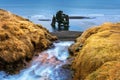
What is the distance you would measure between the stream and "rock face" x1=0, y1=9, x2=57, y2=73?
2.92ft

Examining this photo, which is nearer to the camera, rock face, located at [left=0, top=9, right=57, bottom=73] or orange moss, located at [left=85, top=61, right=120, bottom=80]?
orange moss, located at [left=85, top=61, right=120, bottom=80]

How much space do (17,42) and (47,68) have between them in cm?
431

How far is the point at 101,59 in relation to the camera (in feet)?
91.8

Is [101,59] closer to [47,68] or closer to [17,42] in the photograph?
[47,68]

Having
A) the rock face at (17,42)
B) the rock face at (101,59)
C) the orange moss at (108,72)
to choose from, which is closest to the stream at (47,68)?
the rock face at (17,42)

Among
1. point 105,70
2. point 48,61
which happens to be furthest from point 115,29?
point 105,70

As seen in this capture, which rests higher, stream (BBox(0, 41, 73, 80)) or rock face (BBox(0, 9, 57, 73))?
rock face (BBox(0, 9, 57, 73))

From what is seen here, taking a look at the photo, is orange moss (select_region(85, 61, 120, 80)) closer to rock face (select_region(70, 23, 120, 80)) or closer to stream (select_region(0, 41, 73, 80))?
rock face (select_region(70, 23, 120, 80))

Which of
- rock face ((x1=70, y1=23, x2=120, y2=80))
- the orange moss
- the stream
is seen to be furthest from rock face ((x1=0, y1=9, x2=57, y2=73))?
the orange moss

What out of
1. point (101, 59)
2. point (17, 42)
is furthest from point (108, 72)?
point (17, 42)

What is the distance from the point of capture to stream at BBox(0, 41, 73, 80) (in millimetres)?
32719

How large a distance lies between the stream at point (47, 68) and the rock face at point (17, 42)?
89 cm

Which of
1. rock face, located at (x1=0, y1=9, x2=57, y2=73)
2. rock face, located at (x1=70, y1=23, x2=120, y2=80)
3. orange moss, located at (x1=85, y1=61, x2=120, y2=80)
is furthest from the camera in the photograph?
rock face, located at (x1=0, y1=9, x2=57, y2=73)

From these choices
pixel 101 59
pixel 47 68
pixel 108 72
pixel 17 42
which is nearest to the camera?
A: pixel 108 72
